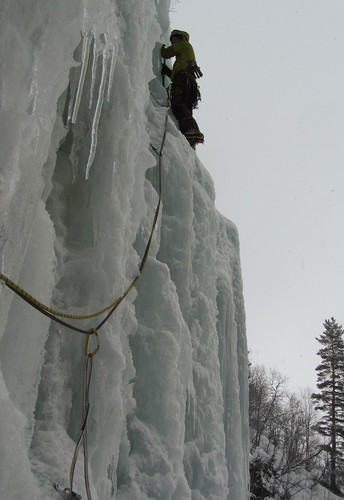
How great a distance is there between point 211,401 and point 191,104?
3451mm

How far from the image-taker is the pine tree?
1733 cm

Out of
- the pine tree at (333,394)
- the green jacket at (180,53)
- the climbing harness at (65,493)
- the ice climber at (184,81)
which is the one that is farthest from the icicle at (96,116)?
the pine tree at (333,394)

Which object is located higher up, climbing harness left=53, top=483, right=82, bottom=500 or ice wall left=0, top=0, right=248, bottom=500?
ice wall left=0, top=0, right=248, bottom=500

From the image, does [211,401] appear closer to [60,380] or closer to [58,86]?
[60,380]

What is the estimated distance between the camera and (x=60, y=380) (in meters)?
1.78

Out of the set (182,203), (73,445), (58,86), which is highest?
(182,203)

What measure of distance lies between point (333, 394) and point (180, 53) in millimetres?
18986

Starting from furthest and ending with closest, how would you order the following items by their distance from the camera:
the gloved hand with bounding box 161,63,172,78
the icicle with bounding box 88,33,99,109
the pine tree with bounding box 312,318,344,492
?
the pine tree with bounding box 312,318,344,492
the gloved hand with bounding box 161,63,172,78
the icicle with bounding box 88,33,99,109

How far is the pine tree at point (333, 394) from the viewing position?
56.9ft

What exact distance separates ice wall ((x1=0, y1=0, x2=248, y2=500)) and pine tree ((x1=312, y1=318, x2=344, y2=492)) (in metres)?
17.3

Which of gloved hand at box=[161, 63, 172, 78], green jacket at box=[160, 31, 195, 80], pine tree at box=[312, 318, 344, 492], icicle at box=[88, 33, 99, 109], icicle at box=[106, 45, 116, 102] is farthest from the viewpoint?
pine tree at box=[312, 318, 344, 492]

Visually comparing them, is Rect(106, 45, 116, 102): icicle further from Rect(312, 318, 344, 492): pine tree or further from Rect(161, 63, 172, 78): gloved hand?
Rect(312, 318, 344, 492): pine tree

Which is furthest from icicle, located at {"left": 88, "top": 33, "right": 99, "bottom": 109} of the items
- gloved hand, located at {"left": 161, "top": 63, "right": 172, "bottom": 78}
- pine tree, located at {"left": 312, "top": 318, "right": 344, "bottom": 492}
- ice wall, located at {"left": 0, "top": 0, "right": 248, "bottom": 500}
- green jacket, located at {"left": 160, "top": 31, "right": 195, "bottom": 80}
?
pine tree, located at {"left": 312, "top": 318, "right": 344, "bottom": 492}

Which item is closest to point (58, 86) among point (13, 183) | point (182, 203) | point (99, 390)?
point (13, 183)
